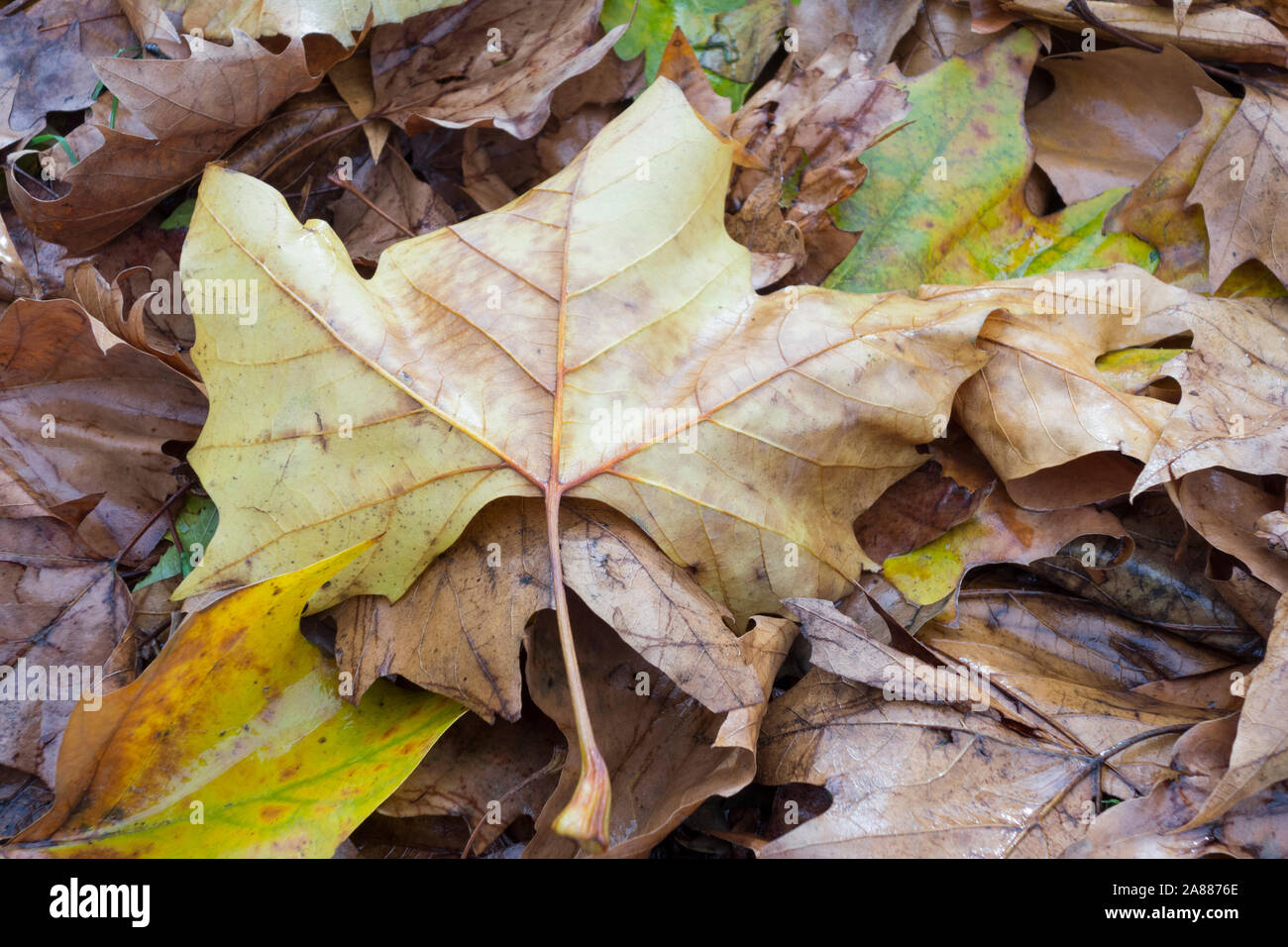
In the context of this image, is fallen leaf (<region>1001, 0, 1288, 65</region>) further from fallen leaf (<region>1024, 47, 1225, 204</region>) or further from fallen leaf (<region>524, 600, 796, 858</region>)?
fallen leaf (<region>524, 600, 796, 858</region>)

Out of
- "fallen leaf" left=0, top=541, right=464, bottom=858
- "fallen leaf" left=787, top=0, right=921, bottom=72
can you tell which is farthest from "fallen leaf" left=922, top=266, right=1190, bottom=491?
"fallen leaf" left=0, top=541, right=464, bottom=858

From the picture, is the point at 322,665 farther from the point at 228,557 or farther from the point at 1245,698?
the point at 1245,698

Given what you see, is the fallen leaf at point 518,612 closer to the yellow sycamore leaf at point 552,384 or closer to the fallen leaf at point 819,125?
the yellow sycamore leaf at point 552,384

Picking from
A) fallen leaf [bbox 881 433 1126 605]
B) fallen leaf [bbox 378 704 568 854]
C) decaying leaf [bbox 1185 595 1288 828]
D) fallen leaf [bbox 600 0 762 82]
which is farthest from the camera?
fallen leaf [bbox 600 0 762 82]

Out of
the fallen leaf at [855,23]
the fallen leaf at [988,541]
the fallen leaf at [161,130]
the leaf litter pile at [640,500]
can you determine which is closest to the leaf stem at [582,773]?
the leaf litter pile at [640,500]

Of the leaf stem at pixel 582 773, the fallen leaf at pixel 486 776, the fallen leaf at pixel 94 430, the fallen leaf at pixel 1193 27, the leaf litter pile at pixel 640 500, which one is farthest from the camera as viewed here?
the fallen leaf at pixel 1193 27

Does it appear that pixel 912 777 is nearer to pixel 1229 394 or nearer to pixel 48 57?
pixel 1229 394

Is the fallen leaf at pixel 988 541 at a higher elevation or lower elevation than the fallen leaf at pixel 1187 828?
higher
